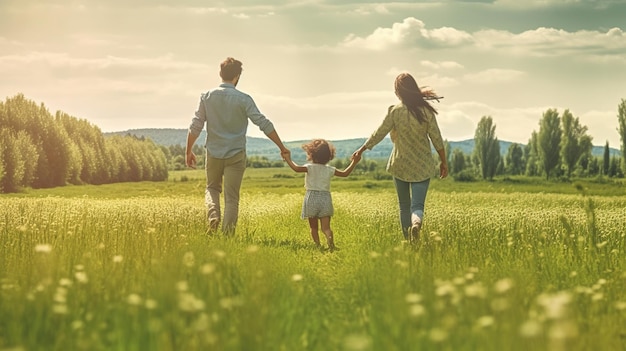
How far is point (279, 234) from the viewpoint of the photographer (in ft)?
40.1

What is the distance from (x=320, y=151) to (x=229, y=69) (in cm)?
194

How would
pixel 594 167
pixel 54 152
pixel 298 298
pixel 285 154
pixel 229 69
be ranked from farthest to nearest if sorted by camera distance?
pixel 594 167, pixel 54 152, pixel 229 69, pixel 285 154, pixel 298 298

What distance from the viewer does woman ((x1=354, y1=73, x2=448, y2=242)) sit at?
31.7 feet

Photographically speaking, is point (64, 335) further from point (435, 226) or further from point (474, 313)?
point (435, 226)

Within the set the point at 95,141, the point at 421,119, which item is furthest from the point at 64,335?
the point at 95,141

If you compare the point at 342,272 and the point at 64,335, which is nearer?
the point at 64,335

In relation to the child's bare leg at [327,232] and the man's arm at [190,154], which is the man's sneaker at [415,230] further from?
the man's arm at [190,154]

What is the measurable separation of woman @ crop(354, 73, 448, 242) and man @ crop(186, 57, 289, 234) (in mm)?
1817

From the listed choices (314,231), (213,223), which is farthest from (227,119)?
(314,231)

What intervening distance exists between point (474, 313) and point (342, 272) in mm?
3701

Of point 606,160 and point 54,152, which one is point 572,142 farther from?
point 54,152

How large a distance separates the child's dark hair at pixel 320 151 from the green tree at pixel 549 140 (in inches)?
3026

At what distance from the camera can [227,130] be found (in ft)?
34.7

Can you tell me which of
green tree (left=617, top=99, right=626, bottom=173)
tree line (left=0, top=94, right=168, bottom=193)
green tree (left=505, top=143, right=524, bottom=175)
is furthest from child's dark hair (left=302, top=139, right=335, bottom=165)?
green tree (left=505, top=143, right=524, bottom=175)
